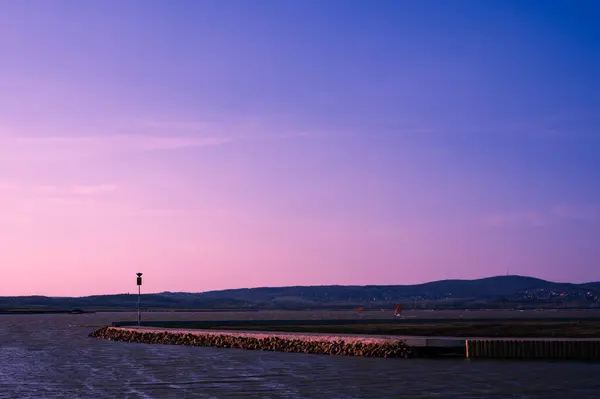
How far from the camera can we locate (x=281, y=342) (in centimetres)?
5350

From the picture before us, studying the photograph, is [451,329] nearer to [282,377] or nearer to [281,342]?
[281,342]

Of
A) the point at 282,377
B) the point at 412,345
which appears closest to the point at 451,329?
the point at 412,345

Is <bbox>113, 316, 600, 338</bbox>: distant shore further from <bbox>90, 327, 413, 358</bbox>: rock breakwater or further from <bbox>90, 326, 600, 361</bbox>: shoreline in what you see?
<bbox>90, 326, 600, 361</bbox>: shoreline

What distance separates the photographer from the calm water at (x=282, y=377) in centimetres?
3056

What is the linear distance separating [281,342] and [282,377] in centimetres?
1715

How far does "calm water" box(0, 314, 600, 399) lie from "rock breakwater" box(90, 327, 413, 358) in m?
1.91

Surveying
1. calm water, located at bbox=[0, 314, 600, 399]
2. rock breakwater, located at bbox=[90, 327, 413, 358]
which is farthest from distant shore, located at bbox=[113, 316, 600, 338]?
calm water, located at bbox=[0, 314, 600, 399]

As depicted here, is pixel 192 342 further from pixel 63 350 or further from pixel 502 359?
pixel 502 359

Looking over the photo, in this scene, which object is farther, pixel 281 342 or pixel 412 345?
pixel 281 342

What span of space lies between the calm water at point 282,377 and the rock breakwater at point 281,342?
6.27 ft

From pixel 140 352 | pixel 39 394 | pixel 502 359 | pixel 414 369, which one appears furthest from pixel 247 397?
pixel 140 352

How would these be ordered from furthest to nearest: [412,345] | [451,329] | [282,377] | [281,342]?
[451,329] < [281,342] < [412,345] < [282,377]

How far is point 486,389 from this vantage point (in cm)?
3080

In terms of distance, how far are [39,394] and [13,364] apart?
50.1 feet
